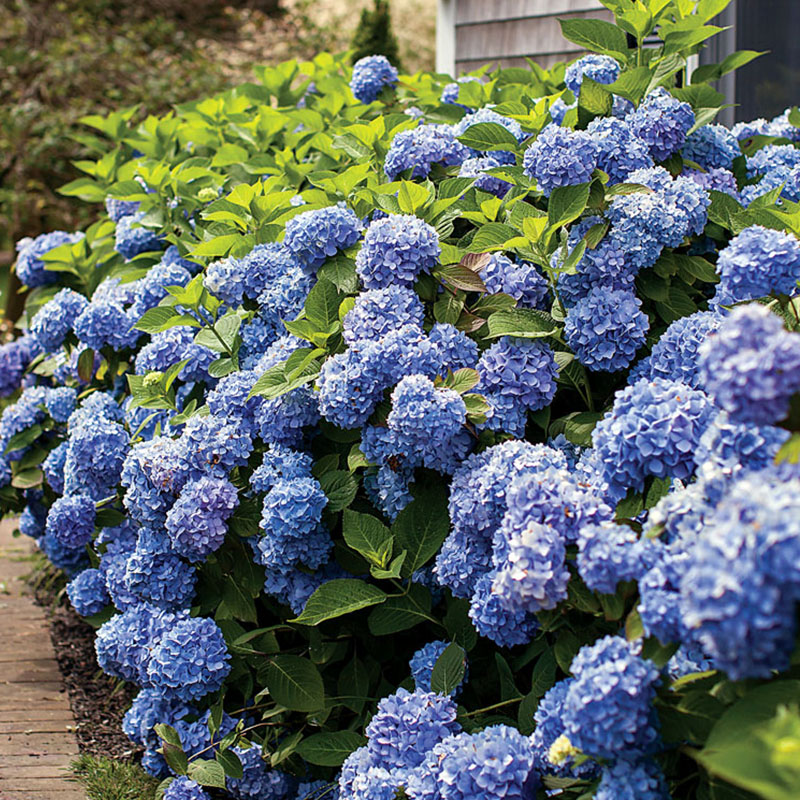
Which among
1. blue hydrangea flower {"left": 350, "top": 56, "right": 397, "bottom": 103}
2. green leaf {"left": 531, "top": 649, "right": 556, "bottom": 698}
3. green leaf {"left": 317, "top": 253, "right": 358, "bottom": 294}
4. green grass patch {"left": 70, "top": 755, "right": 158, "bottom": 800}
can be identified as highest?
blue hydrangea flower {"left": 350, "top": 56, "right": 397, "bottom": 103}

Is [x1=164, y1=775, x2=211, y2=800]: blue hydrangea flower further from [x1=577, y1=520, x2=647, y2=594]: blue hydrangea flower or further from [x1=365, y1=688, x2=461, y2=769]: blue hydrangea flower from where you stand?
[x1=577, y1=520, x2=647, y2=594]: blue hydrangea flower

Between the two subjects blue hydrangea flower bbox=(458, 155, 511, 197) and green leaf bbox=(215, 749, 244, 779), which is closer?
green leaf bbox=(215, 749, 244, 779)

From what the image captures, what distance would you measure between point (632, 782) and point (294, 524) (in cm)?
92

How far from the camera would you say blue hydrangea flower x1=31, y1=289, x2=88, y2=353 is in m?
3.23

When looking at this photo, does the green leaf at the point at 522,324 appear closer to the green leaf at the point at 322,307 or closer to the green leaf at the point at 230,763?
the green leaf at the point at 322,307

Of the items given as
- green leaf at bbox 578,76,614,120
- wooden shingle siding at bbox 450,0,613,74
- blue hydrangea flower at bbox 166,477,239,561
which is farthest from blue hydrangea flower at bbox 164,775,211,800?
wooden shingle siding at bbox 450,0,613,74

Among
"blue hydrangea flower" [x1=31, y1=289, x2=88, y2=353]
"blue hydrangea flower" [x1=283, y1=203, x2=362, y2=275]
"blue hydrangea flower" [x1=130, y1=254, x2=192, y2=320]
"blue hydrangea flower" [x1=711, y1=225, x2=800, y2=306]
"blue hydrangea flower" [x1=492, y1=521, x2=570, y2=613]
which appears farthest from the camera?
"blue hydrangea flower" [x1=31, y1=289, x2=88, y2=353]

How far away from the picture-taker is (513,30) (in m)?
5.70

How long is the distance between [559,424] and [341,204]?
2.89ft

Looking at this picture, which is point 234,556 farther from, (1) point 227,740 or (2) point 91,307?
(2) point 91,307

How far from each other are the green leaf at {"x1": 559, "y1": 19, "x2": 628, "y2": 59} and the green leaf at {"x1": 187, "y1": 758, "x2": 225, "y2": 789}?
192 centimetres

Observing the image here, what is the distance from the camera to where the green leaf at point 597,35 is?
2326 millimetres

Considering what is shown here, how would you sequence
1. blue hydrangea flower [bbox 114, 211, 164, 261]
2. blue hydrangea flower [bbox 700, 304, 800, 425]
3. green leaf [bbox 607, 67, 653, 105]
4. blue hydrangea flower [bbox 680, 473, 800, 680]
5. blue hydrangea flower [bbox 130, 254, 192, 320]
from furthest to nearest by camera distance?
blue hydrangea flower [bbox 114, 211, 164, 261], blue hydrangea flower [bbox 130, 254, 192, 320], green leaf [bbox 607, 67, 653, 105], blue hydrangea flower [bbox 700, 304, 800, 425], blue hydrangea flower [bbox 680, 473, 800, 680]

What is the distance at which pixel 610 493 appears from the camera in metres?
1.65
